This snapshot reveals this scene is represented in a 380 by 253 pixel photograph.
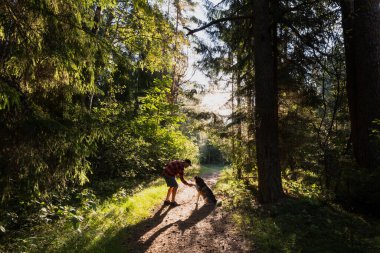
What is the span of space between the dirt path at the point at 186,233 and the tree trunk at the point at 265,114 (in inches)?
60.5

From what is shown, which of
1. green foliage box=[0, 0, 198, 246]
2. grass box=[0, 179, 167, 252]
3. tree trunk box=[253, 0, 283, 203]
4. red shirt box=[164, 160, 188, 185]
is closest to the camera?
green foliage box=[0, 0, 198, 246]

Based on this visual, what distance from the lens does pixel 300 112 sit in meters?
12.0

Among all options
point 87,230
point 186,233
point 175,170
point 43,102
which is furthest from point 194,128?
point 43,102

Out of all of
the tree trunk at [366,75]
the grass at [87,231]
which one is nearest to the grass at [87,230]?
the grass at [87,231]

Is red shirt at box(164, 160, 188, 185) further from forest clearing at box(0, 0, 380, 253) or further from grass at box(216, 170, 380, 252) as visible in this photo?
grass at box(216, 170, 380, 252)

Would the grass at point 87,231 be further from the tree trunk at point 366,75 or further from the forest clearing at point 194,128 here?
the tree trunk at point 366,75

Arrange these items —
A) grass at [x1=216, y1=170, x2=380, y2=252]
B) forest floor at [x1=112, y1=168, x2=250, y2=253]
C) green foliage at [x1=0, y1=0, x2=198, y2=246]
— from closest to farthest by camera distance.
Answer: green foliage at [x1=0, y1=0, x2=198, y2=246] < grass at [x1=216, y1=170, x2=380, y2=252] < forest floor at [x1=112, y1=168, x2=250, y2=253]

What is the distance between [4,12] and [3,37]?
1.21 feet

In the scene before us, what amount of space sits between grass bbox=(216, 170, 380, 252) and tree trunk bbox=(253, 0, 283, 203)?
1.90 feet

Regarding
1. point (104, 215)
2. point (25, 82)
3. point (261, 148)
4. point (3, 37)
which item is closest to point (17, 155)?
point (25, 82)

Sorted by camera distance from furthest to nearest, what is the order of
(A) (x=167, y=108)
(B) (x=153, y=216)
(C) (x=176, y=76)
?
1. (C) (x=176, y=76)
2. (A) (x=167, y=108)
3. (B) (x=153, y=216)

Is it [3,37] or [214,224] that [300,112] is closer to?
[214,224]

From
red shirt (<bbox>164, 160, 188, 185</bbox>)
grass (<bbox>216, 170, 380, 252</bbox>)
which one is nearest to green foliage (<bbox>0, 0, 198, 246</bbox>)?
grass (<bbox>216, 170, 380, 252</bbox>)

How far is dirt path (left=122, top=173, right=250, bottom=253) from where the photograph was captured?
20.2 feet
